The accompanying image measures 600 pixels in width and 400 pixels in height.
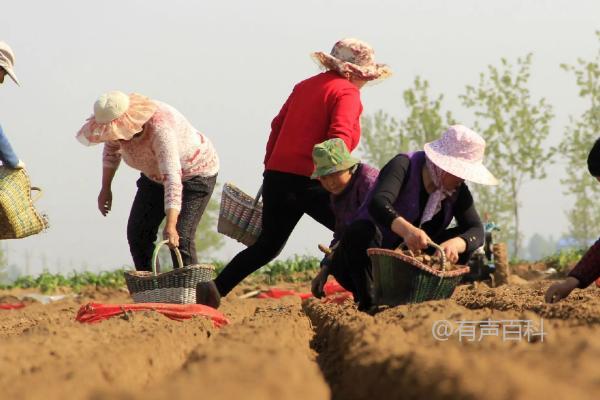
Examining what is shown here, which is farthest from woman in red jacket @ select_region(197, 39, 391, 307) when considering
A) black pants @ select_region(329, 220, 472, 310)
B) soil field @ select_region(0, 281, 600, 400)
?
A: soil field @ select_region(0, 281, 600, 400)

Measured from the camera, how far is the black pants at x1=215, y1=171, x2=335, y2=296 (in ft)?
22.1

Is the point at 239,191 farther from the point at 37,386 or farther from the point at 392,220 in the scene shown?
the point at 37,386

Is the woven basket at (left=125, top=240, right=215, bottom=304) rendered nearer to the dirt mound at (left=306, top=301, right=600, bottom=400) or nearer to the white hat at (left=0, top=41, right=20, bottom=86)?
the white hat at (left=0, top=41, right=20, bottom=86)

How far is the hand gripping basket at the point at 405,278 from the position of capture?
5371 mm

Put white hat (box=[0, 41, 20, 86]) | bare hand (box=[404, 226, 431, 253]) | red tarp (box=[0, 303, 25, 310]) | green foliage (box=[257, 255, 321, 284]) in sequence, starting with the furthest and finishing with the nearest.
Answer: green foliage (box=[257, 255, 321, 284])
red tarp (box=[0, 303, 25, 310])
white hat (box=[0, 41, 20, 86])
bare hand (box=[404, 226, 431, 253])

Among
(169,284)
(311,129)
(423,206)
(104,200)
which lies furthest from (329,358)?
(104,200)

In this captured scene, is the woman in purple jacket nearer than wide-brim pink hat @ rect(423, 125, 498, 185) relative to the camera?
No

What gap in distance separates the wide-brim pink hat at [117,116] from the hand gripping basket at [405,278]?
70.9 inches

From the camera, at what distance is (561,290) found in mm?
5301

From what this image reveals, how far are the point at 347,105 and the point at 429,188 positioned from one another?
0.98m

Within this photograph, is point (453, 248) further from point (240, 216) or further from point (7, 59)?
point (7, 59)

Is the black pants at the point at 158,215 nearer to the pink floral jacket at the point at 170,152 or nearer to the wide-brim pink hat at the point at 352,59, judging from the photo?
the pink floral jacket at the point at 170,152

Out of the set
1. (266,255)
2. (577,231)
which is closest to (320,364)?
(266,255)

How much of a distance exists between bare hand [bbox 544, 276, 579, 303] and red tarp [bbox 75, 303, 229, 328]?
176cm
